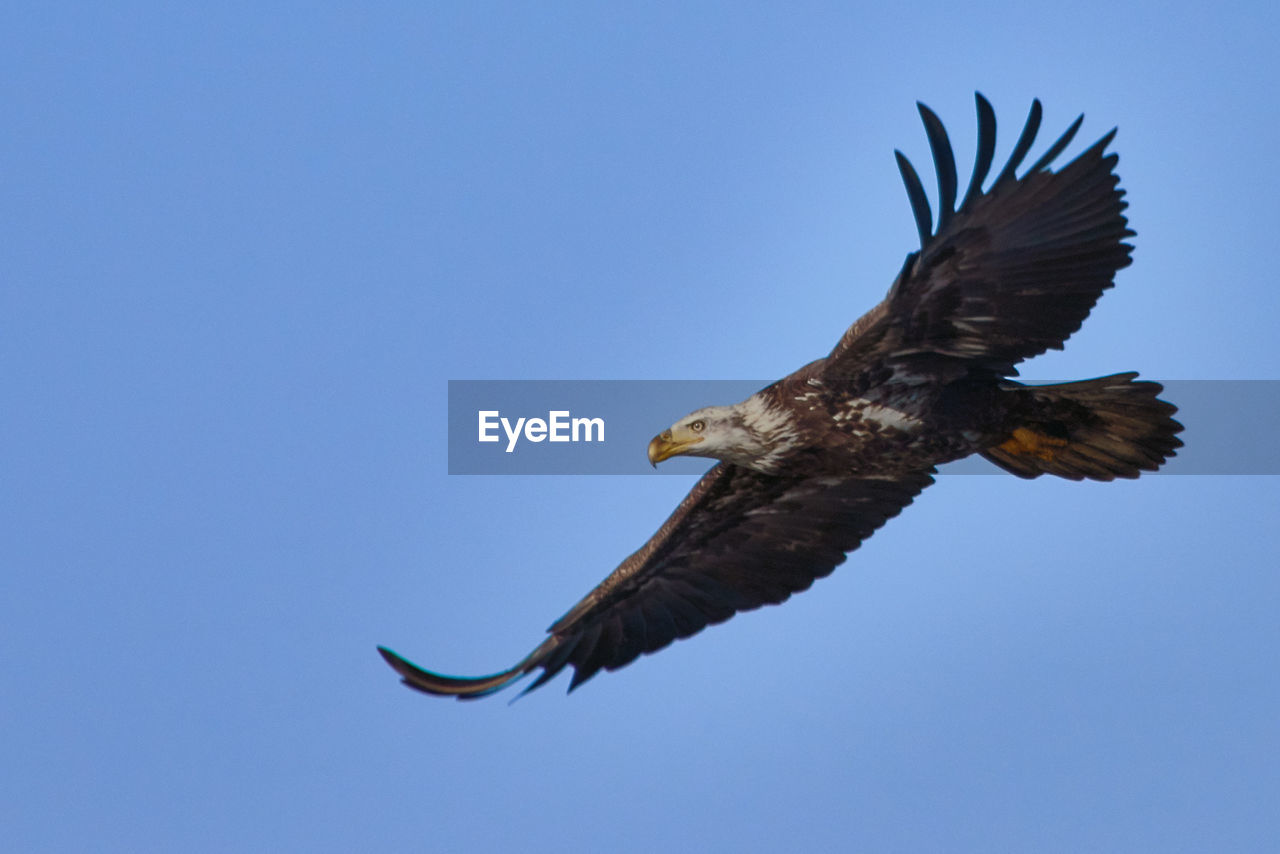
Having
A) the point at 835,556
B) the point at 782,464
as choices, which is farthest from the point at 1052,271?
the point at 835,556

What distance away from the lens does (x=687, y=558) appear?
11609 millimetres

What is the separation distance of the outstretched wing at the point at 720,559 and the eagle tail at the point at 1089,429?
821 millimetres

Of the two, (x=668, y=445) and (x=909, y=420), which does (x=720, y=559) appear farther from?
(x=909, y=420)

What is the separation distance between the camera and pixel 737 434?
10109 millimetres

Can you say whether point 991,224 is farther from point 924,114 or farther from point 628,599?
point 628,599

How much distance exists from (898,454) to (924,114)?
7.63 ft

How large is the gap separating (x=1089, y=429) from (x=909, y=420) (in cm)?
118

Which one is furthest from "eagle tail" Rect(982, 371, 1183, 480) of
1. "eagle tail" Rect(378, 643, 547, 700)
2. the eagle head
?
"eagle tail" Rect(378, 643, 547, 700)

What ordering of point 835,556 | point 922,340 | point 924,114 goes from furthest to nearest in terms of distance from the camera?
point 835,556 < point 922,340 < point 924,114

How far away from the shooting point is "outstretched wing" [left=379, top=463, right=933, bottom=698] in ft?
36.6

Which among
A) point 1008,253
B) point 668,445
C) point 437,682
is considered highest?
point 1008,253

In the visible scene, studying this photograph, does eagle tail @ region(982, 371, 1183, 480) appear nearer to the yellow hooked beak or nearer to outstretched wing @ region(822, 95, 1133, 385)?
outstretched wing @ region(822, 95, 1133, 385)

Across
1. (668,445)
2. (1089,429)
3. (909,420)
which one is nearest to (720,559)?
(668,445)

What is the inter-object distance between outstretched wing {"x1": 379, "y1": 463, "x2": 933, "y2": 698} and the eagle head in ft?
3.88
